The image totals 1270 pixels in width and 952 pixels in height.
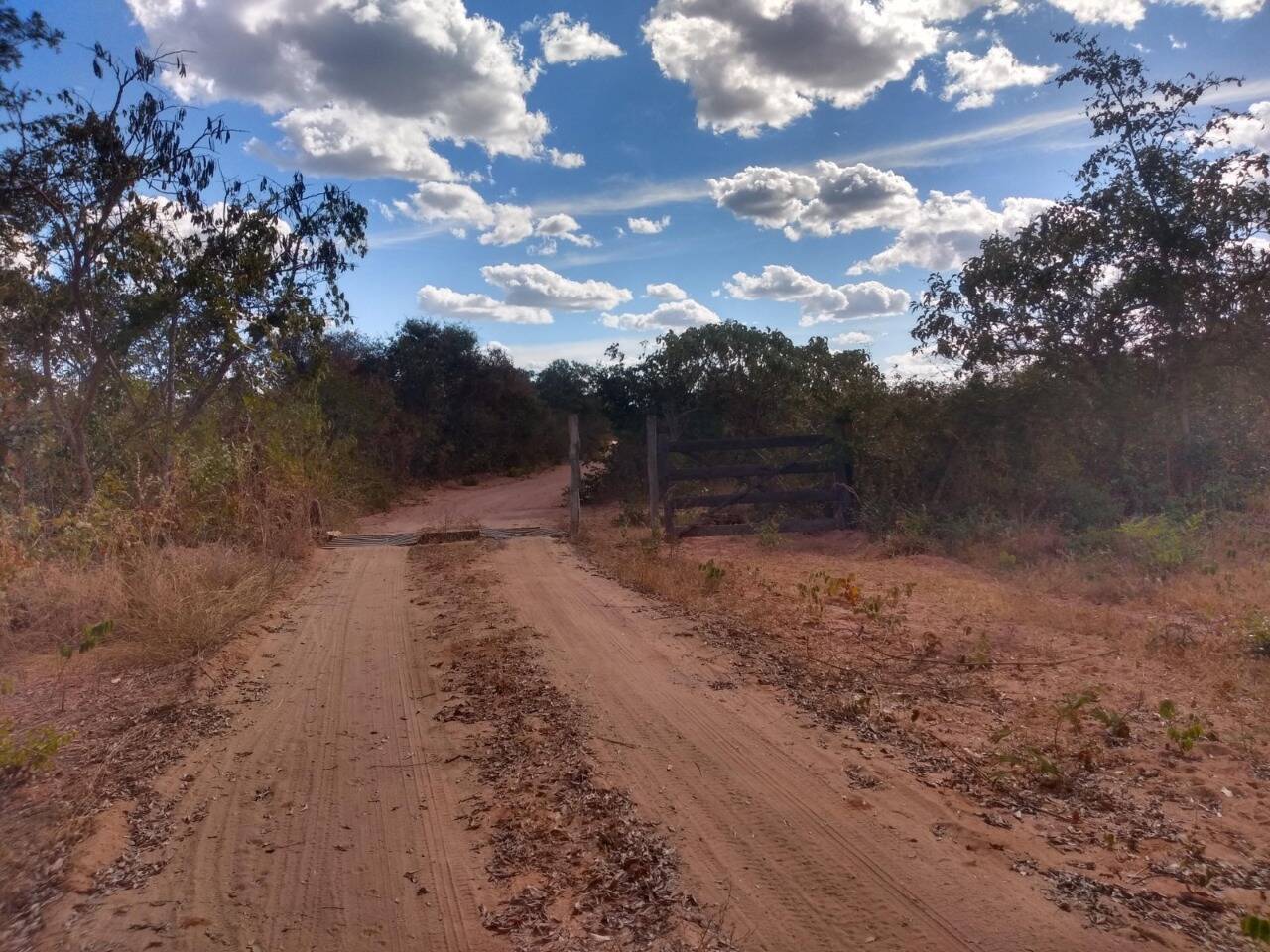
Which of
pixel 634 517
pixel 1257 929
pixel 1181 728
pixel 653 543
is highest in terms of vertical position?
pixel 634 517

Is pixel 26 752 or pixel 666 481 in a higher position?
pixel 666 481

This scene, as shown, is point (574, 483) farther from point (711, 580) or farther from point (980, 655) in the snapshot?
point (980, 655)

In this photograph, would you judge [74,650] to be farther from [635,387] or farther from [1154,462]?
[635,387]

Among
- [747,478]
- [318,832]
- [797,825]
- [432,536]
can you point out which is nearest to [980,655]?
[797,825]

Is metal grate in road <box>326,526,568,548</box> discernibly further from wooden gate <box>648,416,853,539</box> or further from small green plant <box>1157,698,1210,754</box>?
small green plant <box>1157,698,1210,754</box>

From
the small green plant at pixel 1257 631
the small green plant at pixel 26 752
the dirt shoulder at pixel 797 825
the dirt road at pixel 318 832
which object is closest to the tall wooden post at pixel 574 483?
the dirt road at pixel 318 832

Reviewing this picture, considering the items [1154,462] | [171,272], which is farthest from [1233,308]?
[171,272]

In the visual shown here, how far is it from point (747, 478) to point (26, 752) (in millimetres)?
11056

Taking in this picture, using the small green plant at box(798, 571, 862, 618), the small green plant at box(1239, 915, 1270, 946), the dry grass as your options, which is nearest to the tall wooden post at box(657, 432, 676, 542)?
the small green plant at box(798, 571, 862, 618)

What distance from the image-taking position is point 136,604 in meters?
7.96

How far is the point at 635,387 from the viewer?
970 inches

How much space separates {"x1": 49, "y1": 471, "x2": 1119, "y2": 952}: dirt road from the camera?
341cm

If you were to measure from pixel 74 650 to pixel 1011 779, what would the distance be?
689cm

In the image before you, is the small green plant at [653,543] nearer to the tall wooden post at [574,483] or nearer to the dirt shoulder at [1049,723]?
the tall wooden post at [574,483]
